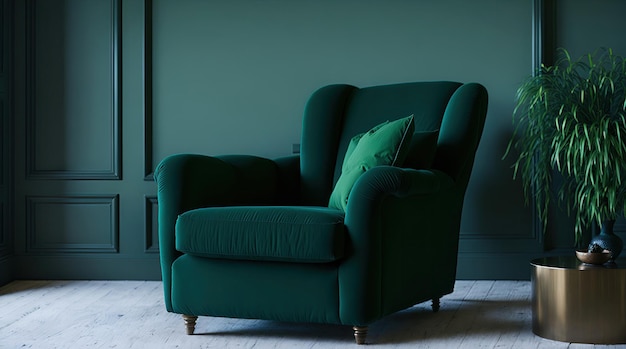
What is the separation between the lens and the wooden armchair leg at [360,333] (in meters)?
2.52

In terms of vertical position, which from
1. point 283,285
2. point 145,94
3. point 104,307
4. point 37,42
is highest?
point 37,42

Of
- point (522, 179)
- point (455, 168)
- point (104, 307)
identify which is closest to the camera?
point (455, 168)

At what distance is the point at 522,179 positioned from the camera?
382 centimetres

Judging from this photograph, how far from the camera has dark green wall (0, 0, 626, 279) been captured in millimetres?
3895

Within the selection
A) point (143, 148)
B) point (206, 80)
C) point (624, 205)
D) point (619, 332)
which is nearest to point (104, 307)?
Result: point (143, 148)

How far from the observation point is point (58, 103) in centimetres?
A: 402

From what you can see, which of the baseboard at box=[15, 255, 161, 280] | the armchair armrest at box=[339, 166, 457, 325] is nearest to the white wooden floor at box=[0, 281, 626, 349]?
the armchair armrest at box=[339, 166, 457, 325]

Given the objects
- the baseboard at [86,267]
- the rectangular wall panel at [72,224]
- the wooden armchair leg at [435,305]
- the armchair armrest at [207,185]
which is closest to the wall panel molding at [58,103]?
the rectangular wall panel at [72,224]

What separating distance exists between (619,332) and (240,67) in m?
2.26

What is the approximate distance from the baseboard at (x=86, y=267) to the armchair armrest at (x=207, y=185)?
1.02 m

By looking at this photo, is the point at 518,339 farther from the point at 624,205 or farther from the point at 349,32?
the point at 349,32

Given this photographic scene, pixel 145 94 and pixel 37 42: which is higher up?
pixel 37 42

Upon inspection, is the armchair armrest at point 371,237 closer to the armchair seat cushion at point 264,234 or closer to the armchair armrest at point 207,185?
the armchair seat cushion at point 264,234

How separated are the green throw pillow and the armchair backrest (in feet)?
1.04
